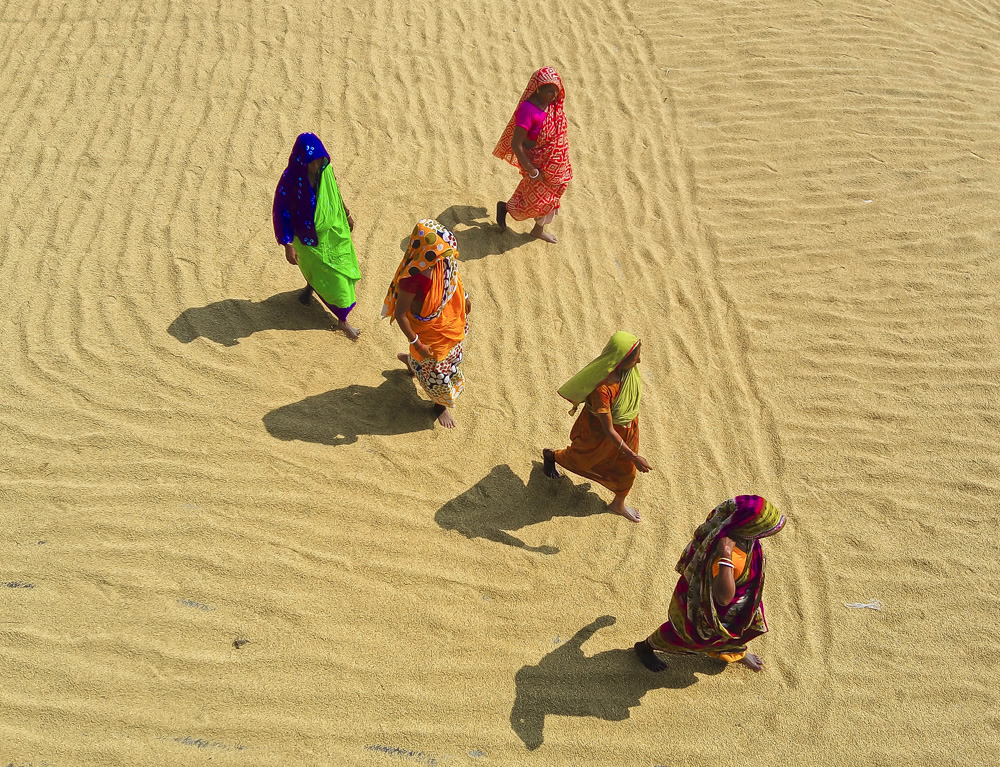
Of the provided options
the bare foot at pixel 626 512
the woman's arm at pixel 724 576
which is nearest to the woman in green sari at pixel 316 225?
the bare foot at pixel 626 512

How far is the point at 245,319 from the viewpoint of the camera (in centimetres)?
543

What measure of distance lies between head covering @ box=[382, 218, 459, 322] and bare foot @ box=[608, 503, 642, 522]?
1.71m

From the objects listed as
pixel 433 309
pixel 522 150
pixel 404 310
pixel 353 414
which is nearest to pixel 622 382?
pixel 433 309

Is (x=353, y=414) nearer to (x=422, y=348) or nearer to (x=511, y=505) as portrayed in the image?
(x=422, y=348)

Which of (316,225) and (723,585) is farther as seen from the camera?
(316,225)

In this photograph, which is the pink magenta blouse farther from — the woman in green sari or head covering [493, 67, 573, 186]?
the woman in green sari

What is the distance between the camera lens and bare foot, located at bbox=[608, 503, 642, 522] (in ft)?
15.2

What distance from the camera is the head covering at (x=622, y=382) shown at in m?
3.81

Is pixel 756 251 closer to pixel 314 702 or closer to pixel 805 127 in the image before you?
pixel 805 127

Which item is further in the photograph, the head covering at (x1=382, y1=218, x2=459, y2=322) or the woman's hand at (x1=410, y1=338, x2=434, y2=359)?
the woman's hand at (x1=410, y1=338, x2=434, y2=359)

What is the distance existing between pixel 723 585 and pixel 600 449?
3.73 feet

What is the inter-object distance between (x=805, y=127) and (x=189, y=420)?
6594 millimetres

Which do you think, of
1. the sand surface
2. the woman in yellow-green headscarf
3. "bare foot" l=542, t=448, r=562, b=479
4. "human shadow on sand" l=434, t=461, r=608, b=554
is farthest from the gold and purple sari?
"bare foot" l=542, t=448, r=562, b=479

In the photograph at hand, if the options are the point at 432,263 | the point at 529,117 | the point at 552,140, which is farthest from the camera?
the point at 552,140
